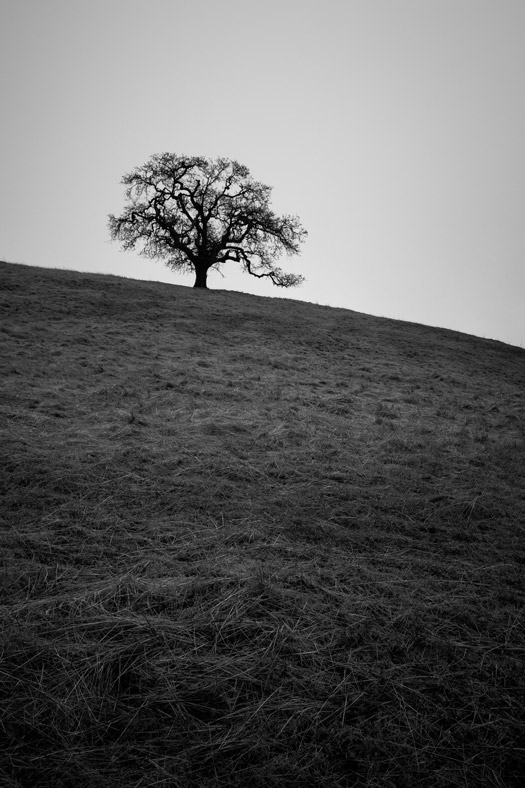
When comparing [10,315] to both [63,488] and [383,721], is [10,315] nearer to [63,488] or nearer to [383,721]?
[63,488]

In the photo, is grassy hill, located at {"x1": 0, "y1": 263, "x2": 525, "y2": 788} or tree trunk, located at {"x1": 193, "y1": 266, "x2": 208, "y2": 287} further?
tree trunk, located at {"x1": 193, "y1": 266, "x2": 208, "y2": 287}

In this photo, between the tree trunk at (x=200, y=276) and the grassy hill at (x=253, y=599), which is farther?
the tree trunk at (x=200, y=276)

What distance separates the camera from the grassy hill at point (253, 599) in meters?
1.52

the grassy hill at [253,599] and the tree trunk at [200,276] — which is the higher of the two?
the tree trunk at [200,276]

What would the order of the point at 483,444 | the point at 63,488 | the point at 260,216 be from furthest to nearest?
the point at 260,216 → the point at 483,444 → the point at 63,488

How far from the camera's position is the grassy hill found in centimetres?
152

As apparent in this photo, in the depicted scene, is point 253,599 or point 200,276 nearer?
point 253,599

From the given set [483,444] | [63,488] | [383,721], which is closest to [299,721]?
[383,721]

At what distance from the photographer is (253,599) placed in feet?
7.54

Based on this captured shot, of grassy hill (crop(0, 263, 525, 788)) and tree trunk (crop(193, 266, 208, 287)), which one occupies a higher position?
tree trunk (crop(193, 266, 208, 287))

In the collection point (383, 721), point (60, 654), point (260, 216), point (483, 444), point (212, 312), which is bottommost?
point (60, 654)

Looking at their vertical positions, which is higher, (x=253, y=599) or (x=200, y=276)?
(x=200, y=276)

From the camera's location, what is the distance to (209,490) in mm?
3779

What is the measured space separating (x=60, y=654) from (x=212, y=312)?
16.6m
